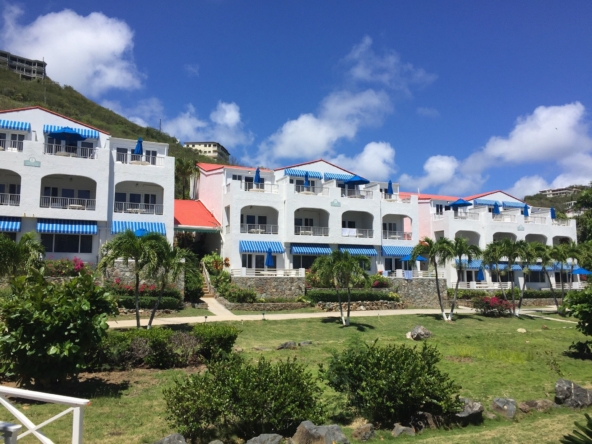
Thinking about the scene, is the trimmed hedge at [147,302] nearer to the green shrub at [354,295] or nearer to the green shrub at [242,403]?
the green shrub at [354,295]

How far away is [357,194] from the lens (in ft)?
149

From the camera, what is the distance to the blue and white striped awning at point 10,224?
103 ft

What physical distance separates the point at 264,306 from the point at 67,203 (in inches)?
647

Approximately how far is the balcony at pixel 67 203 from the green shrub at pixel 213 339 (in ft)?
72.5

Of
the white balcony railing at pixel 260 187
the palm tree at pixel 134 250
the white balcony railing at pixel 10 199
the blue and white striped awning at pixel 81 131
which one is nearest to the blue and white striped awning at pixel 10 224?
the white balcony railing at pixel 10 199

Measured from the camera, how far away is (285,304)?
34.4 m

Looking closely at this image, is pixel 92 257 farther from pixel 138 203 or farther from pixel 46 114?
pixel 46 114

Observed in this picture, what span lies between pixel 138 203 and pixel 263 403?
30711 mm

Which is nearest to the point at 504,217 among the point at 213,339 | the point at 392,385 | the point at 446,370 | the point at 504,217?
the point at 504,217

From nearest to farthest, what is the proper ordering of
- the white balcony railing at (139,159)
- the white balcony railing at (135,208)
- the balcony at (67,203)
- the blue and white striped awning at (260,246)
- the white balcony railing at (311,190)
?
the balcony at (67,203) < the white balcony railing at (135,208) < the white balcony railing at (139,159) < the blue and white striped awning at (260,246) < the white balcony railing at (311,190)

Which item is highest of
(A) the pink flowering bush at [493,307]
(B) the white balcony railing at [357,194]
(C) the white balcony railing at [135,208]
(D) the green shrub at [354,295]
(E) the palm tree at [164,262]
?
(B) the white balcony railing at [357,194]

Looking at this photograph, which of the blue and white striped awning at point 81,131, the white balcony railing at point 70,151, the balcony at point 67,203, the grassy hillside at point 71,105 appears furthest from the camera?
the grassy hillside at point 71,105

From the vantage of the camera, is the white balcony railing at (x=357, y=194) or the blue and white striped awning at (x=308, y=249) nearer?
the blue and white striped awning at (x=308, y=249)

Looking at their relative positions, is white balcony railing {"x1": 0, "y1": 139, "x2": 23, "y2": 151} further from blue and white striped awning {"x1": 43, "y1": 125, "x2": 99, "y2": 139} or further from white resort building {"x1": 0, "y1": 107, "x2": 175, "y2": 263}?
blue and white striped awning {"x1": 43, "y1": 125, "x2": 99, "y2": 139}
